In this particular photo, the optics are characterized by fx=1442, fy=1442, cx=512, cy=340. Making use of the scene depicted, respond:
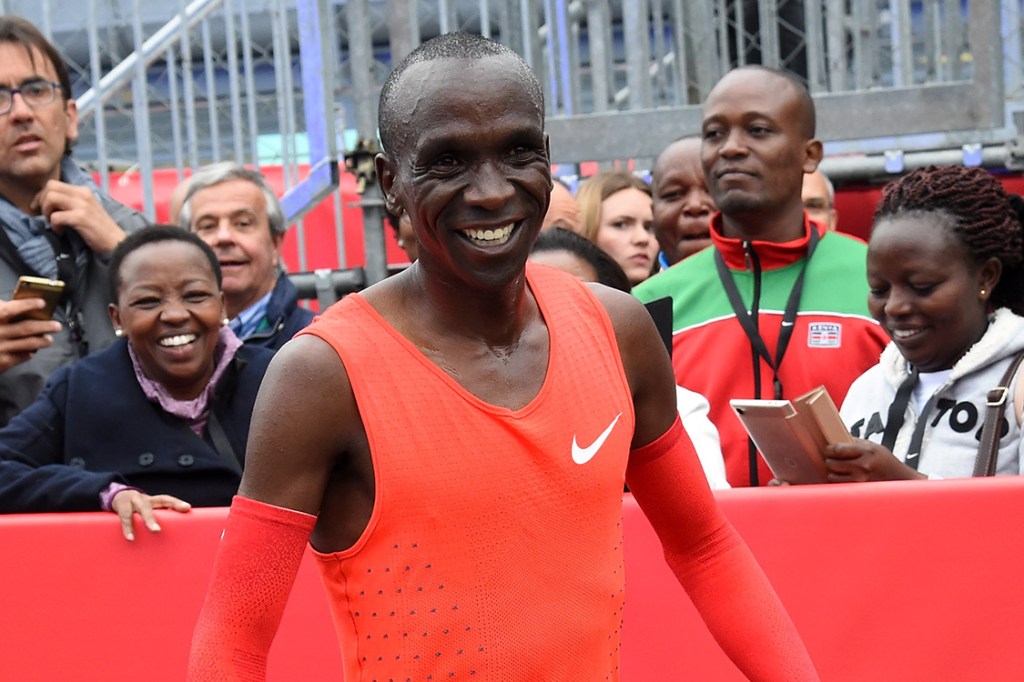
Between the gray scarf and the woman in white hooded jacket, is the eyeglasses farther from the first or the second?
the woman in white hooded jacket

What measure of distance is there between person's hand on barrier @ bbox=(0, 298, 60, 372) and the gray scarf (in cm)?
39

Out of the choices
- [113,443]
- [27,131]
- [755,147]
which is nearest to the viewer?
[113,443]

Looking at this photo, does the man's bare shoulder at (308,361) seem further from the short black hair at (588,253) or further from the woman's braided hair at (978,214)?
the short black hair at (588,253)

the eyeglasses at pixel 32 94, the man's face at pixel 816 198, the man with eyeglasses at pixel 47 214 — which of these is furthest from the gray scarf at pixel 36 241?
the man's face at pixel 816 198

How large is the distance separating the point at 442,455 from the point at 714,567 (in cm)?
55

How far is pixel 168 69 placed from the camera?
19.7 feet

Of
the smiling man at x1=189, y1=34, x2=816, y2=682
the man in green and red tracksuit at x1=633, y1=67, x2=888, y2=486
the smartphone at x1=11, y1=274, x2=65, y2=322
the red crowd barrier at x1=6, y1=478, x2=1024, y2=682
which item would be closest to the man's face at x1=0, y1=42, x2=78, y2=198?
the smartphone at x1=11, y1=274, x2=65, y2=322

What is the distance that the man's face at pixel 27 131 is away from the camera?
4449mm

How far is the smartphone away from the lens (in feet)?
12.9

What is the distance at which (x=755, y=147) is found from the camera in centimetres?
433

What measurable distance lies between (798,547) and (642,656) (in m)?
0.43

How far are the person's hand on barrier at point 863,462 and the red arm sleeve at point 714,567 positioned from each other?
0.98 m

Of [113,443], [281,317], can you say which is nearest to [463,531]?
[113,443]

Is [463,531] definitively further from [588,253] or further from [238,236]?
[238,236]
